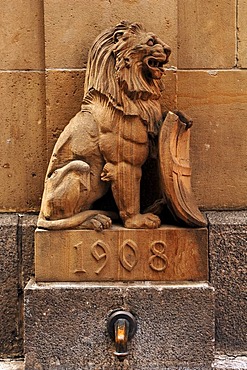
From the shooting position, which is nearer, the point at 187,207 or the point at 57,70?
the point at 187,207

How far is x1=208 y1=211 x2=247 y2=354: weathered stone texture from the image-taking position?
3664 millimetres

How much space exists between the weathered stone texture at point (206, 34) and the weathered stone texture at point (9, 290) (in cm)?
159

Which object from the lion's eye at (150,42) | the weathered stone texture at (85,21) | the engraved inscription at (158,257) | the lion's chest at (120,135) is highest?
the weathered stone texture at (85,21)

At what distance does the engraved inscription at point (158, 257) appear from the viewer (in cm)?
340

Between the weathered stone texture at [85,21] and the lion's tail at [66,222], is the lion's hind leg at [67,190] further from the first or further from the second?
the weathered stone texture at [85,21]

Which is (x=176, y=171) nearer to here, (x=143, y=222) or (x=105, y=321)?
(x=143, y=222)

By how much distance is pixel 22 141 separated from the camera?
3854mm

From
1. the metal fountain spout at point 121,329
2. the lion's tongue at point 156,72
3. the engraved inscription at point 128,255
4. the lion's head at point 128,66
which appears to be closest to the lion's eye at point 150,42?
the lion's head at point 128,66

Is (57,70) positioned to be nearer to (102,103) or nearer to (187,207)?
(102,103)

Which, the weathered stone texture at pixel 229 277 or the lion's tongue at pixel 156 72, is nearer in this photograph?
the lion's tongue at pixel 156 72

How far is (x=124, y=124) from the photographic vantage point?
3355 millimetres

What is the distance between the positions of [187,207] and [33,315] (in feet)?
3.64

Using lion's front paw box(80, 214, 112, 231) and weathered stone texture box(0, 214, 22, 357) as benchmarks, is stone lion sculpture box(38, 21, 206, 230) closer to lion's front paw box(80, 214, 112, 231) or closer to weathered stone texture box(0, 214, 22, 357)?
lion's front paw box(80, 214, 112, 231)

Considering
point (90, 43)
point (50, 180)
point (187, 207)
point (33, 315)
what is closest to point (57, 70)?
point (90, 43)
